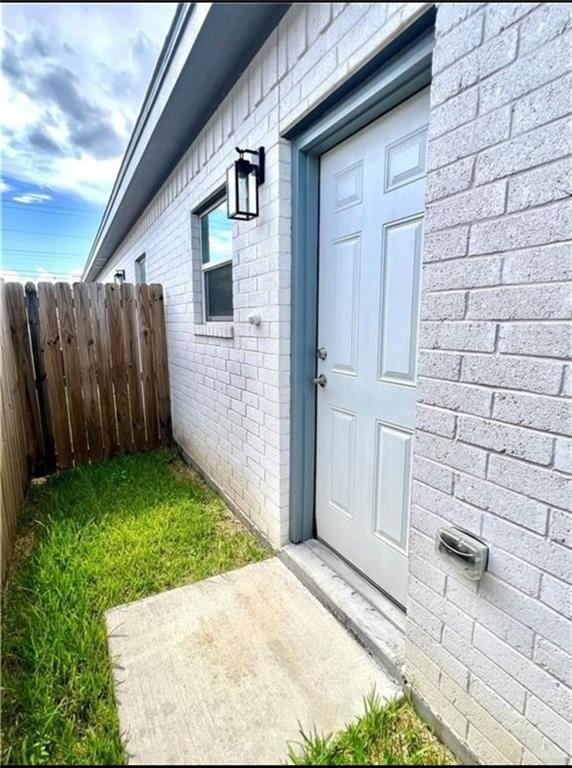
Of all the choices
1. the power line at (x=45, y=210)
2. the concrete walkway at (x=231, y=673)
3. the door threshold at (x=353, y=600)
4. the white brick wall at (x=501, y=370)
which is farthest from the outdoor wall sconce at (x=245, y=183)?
the concrete walkway at (x=231, y=673)

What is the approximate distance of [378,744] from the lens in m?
1.28

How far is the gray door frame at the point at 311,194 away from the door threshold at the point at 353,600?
0.15 m

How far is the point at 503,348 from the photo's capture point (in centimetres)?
105

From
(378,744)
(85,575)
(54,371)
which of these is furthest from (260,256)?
(54,371)

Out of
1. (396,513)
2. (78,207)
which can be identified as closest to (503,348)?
(396,513)

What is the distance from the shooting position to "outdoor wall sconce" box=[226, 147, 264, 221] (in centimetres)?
219

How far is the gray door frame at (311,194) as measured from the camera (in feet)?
4.64

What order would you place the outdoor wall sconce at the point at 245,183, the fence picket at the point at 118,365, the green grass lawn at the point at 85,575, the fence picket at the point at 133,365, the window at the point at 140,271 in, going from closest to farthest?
1. the green grass lawn at the point at 85,575
2. the outdoor wall sconce at the point at 245,183
3. the fence picket at the point at 118,365
4. the fence picket at the point at 133,365
5. the window at the point at 140,271

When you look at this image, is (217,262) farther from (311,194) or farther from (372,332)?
(372,332)

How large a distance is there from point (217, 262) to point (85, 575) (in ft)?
7.87

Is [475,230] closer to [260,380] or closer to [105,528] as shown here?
[260,380]

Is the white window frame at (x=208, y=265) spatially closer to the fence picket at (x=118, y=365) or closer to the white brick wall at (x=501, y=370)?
the fence picket at (x=118, y=365)

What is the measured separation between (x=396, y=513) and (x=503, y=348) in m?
0.98

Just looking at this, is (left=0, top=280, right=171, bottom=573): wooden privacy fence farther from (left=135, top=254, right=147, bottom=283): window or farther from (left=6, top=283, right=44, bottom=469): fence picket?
(left=135, top=254, right=147, bottom=283): window
